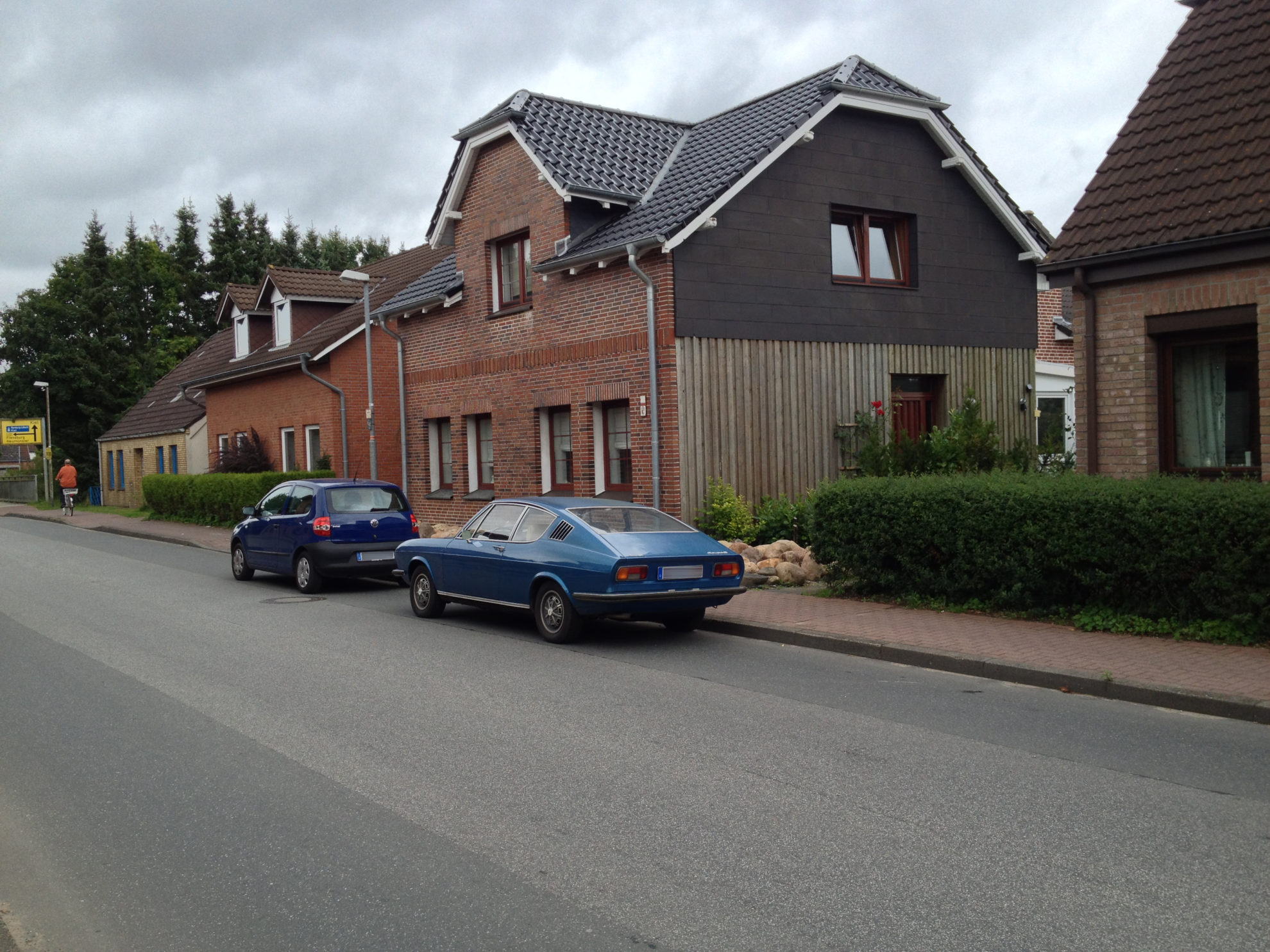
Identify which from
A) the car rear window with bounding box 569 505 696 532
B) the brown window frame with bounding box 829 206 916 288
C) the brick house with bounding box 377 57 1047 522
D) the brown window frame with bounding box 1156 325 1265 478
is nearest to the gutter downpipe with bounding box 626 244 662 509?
the brick house with bounding box 377 57 1047 522

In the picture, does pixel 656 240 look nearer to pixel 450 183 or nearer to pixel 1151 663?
pixel 450 183

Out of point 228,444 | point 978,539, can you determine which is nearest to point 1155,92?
point 978,539

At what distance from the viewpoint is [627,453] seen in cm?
1844

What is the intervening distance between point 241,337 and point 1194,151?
99.8 ft

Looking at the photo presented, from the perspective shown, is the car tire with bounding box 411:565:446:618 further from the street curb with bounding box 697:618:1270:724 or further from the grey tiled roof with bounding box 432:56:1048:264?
the grey tiled roof with bounding box 432:56:1048:264

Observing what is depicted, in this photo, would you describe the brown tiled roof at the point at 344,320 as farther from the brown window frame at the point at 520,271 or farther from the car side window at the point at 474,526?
the car side window at the point at 474,526

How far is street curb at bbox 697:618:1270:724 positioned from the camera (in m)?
7.40

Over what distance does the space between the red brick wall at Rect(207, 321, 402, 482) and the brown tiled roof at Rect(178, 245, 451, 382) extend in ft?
1.76

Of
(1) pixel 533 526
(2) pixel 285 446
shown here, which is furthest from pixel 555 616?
(2) pixel 285 446

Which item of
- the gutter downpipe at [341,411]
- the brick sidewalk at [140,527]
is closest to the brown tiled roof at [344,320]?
the gutter downpipe at [341,411]

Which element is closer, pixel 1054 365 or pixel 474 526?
pixel 474 526

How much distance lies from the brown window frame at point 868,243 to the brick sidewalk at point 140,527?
1380 cm

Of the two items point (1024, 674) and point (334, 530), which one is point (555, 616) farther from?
point (334, 530)

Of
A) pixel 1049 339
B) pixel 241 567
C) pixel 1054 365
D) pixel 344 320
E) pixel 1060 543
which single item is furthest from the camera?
pixel 344 320
